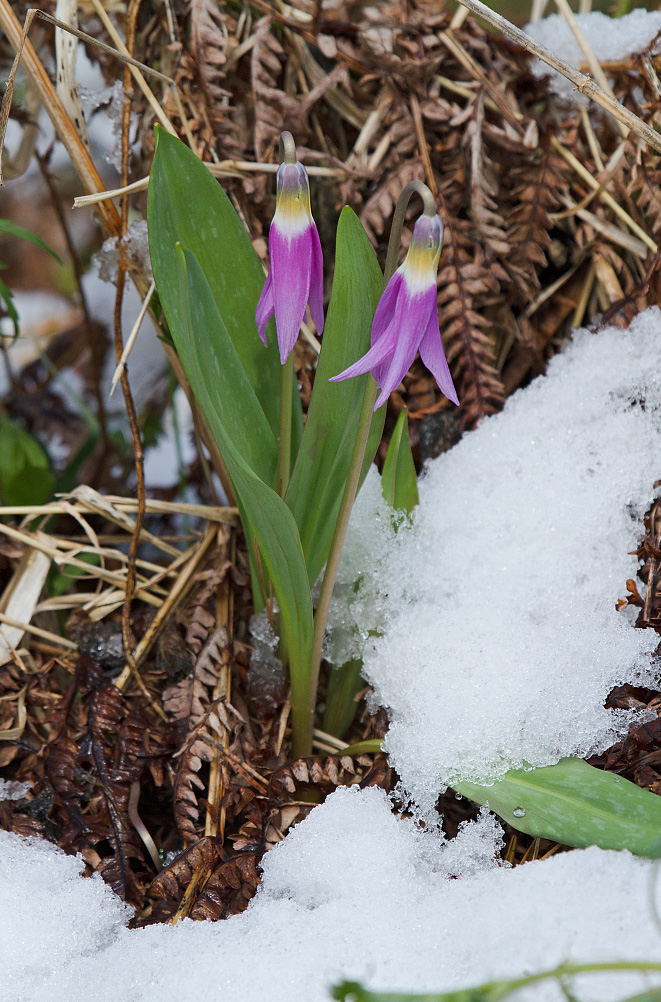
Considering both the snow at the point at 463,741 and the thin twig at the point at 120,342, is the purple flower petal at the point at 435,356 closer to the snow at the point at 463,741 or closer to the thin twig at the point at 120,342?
the snow at the point at 463,741

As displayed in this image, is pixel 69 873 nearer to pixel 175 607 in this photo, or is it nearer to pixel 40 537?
pixel 175 607

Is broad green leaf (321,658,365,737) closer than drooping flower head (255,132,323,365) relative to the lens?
No

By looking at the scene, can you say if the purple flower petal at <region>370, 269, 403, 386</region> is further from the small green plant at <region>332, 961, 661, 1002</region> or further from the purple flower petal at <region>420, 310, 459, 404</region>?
the small green plant at <region>332, 961, 661, 1002</region>

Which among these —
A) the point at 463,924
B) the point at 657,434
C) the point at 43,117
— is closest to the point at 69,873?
the point at 463,924

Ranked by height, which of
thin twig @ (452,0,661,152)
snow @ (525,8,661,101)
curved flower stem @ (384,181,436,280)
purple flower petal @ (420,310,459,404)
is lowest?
purple flower petal @ (420,310,459,404)

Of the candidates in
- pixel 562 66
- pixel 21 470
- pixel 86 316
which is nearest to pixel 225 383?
pixel 562 66

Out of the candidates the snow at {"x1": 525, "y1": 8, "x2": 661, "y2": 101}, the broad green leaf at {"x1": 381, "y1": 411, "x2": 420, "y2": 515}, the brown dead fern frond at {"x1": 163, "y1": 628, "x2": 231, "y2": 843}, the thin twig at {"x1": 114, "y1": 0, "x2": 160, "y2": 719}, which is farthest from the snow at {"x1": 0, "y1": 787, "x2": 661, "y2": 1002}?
the snow at {"x1": 525, "y1": 8, "x2": 661, "y2": 101}

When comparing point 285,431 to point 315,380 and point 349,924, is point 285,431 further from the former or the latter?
point 349,924
